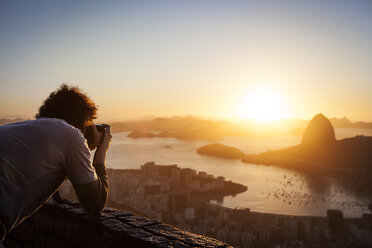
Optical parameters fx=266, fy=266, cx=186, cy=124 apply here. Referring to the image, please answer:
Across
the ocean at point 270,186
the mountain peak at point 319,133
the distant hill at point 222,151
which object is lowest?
the ocean at point 270,186

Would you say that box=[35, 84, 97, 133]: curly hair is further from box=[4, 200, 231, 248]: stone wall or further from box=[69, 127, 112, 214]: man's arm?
box=[4, 200, 231, 248]: stone wall

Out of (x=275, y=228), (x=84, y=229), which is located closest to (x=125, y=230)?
(x=84, y=229)

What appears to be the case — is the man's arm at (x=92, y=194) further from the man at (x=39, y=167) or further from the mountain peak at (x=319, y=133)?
the mountain peak at (x=319, y=133)

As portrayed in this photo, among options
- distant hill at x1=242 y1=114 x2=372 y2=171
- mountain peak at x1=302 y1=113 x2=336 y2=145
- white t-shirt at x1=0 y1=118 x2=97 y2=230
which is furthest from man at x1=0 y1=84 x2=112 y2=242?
mountain peak at x1=302 y1=113 x2=336 y2=145

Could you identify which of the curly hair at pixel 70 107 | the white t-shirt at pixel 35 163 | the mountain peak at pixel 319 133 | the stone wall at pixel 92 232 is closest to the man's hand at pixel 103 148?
the curly hair at pixel 70 107

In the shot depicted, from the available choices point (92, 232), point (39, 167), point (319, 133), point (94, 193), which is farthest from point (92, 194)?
point (319, 133)

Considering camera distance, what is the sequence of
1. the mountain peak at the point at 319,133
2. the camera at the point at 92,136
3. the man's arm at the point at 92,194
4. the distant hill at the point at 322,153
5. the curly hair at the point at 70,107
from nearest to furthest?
the man's arm at the point at 92,194 → the curly hair at the point at 70,107 → the camera at the point at 92,136 → the distant hill at the point at 322,153 → the mountain peak at the point at 319,133

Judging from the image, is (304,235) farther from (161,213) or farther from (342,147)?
(342,147)
